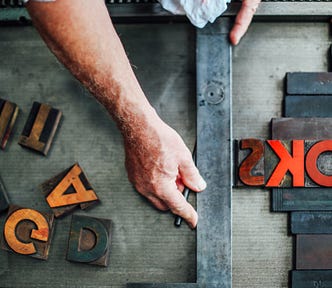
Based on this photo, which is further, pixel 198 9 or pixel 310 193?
pixel 310 193

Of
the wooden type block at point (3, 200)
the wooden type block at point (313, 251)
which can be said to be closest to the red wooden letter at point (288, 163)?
the wooden type block at point (313, 251)

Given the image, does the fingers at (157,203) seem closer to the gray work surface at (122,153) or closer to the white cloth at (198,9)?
the gray work surface at (122,153)

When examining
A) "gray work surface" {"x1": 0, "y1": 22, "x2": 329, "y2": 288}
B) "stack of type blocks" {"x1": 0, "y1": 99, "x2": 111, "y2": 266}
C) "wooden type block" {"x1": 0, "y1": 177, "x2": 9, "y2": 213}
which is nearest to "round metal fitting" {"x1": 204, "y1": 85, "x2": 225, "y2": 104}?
"gray work surface" {"x1": 0, "y1": 22, "x2": 329, "y2": 288}

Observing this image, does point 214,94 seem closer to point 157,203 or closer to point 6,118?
point 157,203

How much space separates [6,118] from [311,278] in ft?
4.30

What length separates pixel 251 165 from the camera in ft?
6.18

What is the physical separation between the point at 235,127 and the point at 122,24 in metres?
0.60

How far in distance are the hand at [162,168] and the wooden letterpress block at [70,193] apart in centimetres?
24

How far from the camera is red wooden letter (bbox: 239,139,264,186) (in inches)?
74.1

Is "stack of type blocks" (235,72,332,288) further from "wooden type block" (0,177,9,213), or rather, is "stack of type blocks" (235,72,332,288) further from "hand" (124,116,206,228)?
"wooden type block" (0,177,9,213)

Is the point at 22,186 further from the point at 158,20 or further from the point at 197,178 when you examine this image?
the point at 158,20

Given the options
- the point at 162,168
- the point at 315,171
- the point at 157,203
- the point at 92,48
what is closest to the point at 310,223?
the point at 315,171

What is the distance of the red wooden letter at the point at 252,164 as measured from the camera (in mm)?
1882

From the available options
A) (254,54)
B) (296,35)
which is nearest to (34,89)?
(254,54)
